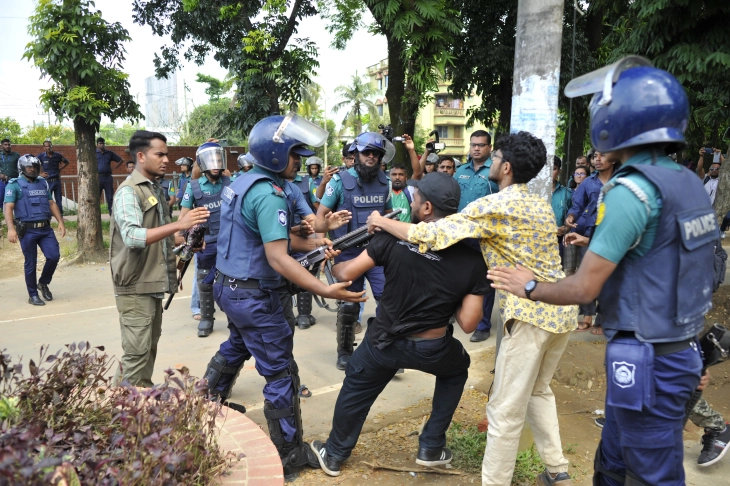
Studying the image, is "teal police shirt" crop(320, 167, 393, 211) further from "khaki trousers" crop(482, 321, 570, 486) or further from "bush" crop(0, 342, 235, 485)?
"bush" crop(0, 342, 235, 485)

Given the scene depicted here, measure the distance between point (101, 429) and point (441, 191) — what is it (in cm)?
200

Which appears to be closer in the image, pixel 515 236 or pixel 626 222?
pixel 626 222

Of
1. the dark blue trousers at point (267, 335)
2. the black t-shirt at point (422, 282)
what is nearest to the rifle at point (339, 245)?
the dark blue trousers at point (267, 335)

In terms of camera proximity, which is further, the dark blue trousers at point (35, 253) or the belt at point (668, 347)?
the dark blue trousers at point (35, 253)

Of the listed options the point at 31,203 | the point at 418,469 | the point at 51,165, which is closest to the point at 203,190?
the point at 31,203

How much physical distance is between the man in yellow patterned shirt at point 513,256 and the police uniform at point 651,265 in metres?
0.70

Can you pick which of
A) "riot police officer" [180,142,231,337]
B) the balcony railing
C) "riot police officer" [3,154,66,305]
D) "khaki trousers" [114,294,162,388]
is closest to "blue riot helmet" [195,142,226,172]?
"riot police officer" [180,142,231,337]

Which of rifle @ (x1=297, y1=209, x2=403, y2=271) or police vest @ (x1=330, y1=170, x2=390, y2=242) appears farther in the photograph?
police vest @ (x1=330, y1=170, x2=390, y2=242)

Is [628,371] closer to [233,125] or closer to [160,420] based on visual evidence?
[160,420]

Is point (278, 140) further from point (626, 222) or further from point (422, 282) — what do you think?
point (626, 222)

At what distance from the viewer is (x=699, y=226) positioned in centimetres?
219

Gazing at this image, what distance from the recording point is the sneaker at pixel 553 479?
325 centimetres

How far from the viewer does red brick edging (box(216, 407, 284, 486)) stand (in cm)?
247

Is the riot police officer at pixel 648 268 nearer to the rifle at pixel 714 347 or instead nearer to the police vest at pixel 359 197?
the rifle at pixel 714 347
